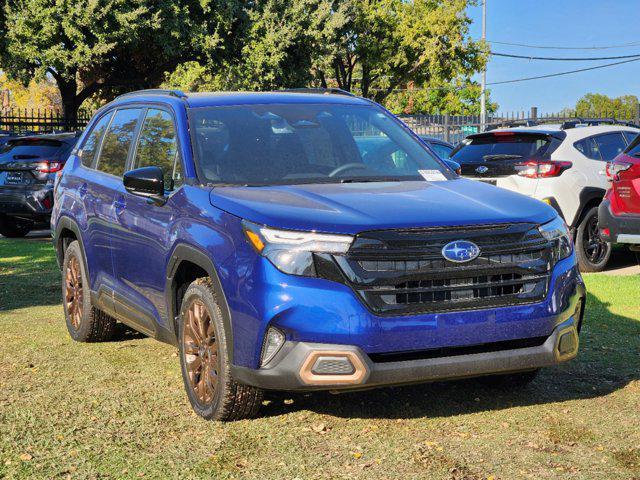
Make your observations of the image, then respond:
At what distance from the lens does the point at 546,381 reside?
19.6 feet

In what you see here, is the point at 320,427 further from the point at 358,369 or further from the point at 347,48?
the point at 347,48

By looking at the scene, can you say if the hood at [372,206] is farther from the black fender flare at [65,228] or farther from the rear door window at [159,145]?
the black fender flare at [65,228]

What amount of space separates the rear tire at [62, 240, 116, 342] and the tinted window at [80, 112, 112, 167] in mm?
642

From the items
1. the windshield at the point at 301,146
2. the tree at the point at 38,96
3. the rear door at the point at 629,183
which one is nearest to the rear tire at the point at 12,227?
the rear door at the point at 629,183

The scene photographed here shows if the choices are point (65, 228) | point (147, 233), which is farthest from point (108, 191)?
point (65, 228)

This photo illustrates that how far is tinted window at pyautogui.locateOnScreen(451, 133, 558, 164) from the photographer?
1173cm

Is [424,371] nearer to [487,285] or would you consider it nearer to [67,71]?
[487,285]

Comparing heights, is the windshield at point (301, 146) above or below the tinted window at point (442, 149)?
above

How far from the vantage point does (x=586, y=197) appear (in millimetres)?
11789

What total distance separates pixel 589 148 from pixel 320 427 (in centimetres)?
822

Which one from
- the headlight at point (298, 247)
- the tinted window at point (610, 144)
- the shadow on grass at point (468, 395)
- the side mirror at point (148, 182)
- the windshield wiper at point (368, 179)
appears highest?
the side mirror at point (148, 182)

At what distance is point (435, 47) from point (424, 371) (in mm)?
47952

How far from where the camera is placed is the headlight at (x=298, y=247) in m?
4.51

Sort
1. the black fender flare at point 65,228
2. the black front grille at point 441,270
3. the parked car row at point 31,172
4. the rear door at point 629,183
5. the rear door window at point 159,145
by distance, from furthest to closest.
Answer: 1. the parked car row at point 31,172
2. the rear door at point 629,183
3. the black fender flare at point 65,228
4. the rear door window at point 159,145
5. the black front grille at point 441,270
